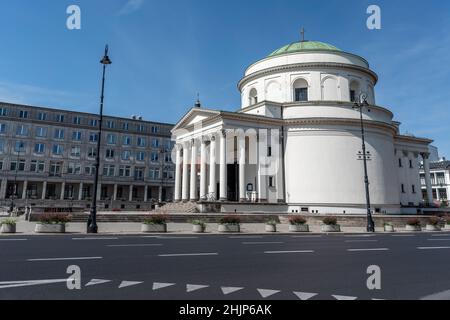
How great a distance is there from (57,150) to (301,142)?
5018cm

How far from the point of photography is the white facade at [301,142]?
40344 mm

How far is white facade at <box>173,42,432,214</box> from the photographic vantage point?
132 feet

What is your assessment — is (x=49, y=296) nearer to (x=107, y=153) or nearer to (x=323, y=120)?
(x=323, y=120)

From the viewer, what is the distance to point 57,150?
6744 cm

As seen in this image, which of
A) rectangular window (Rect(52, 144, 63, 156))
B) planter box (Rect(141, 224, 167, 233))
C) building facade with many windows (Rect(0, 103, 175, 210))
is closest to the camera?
planter box (Rect(141, 224, 167, 233))

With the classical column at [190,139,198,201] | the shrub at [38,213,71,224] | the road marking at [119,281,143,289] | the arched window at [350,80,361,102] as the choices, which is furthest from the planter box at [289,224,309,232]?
the arched window at [350,80,361,102]

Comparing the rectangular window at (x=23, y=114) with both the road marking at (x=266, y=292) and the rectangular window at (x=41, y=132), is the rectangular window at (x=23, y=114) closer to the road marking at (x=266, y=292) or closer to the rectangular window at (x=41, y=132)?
the rectangular window at (x=41, y=132)

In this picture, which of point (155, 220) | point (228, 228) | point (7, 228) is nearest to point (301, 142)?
point (228, 228)

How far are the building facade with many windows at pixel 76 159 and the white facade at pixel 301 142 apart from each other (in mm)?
21648

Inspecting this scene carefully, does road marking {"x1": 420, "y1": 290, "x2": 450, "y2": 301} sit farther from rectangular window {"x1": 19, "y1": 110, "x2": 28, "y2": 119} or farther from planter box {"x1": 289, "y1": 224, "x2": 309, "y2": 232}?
rectangular window {"x1": 19, "y1": 110, "x2": 28, "y2": 119}

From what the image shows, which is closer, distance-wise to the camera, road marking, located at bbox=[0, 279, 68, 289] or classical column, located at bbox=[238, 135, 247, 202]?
road marking, located at bbox=[0, 279, 68, 289]

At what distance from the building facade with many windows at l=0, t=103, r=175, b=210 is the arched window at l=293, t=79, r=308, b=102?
2628 cm

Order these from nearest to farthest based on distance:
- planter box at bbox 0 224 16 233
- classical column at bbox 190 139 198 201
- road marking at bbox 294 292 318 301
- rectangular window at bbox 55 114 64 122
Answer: road marking at bbox 294 292 318 301
planter box at bbox 0 224 16 233
classical column at bbox 190 139 198 201
rectangular window at bbox 55 114 64 122
